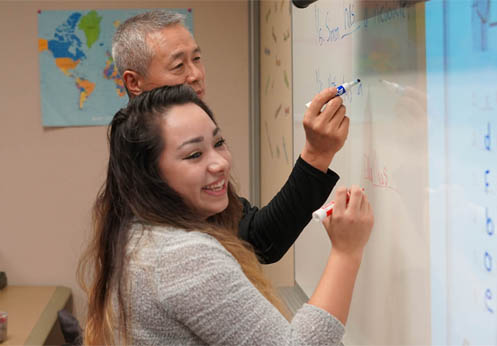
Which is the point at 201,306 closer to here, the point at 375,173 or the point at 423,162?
the point at 423,162

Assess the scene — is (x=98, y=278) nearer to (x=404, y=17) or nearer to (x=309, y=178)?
(x=309, y=178)

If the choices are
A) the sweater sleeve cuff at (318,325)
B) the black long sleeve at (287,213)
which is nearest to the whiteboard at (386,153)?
the black long sleeve at (287,213)

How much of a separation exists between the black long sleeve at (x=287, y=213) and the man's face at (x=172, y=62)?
0.30m

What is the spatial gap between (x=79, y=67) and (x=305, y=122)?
189cm

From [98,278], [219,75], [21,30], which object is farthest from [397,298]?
[21,30]

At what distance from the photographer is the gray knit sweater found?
0.75m

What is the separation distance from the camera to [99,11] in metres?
2.68

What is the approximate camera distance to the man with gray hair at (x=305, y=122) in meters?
1.06

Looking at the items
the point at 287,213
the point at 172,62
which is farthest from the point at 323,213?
the point at 172,62

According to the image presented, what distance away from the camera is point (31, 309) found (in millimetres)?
2439

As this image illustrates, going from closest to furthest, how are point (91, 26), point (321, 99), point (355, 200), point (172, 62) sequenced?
point (355, 200) < point (321, 99) < point (172, 62) < point (91, 26)

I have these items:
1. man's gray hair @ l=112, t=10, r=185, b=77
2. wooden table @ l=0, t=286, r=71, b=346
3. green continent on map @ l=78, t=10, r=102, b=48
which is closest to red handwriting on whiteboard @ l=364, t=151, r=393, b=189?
man's gray hair @ l=112, t=10, r=185, b=77

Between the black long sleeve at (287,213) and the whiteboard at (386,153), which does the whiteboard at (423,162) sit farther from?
the black long sleeve at (287,213)

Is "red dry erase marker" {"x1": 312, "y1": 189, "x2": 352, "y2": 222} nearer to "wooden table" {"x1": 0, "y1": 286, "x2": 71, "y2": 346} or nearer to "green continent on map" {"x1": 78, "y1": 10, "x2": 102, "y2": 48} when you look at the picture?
"wooden table" {"x1": 0, "y1": 286, "x2": 71, "y2": 346}
